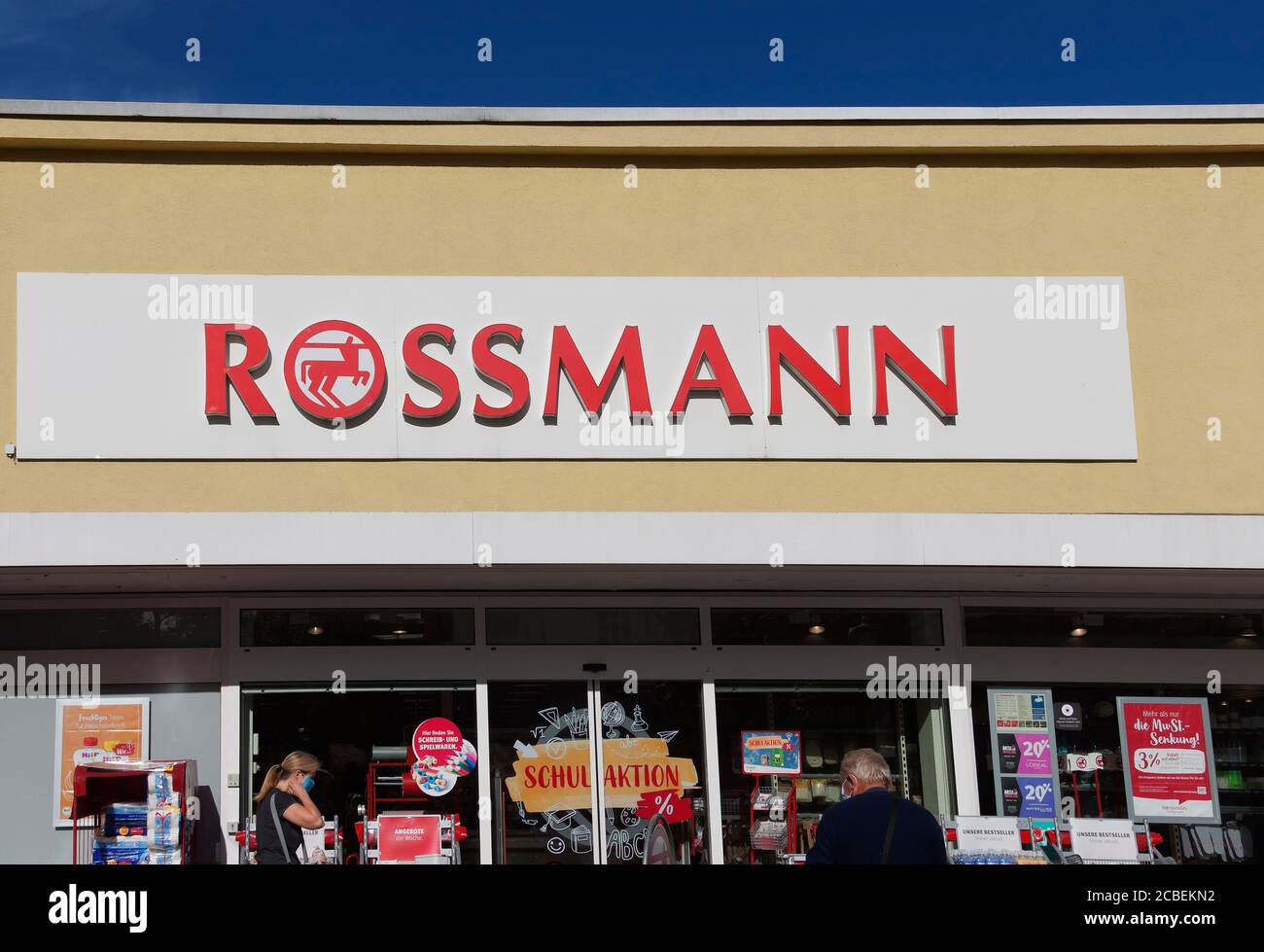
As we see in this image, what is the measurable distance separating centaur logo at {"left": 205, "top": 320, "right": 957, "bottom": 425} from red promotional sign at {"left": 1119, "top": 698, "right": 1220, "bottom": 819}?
2963mm

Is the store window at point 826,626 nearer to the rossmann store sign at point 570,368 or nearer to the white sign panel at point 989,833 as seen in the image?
the rossmann store sign at point 570,368

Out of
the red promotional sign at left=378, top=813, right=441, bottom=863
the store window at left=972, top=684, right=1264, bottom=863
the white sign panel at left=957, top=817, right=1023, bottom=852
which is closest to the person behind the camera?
the white sign panel at left=957, top=817, right=1023, bottom=852

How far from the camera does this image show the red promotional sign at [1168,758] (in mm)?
10688

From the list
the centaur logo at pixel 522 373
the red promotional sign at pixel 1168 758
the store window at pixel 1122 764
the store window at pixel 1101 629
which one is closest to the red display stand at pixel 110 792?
the centaur logo at pixel 522 373

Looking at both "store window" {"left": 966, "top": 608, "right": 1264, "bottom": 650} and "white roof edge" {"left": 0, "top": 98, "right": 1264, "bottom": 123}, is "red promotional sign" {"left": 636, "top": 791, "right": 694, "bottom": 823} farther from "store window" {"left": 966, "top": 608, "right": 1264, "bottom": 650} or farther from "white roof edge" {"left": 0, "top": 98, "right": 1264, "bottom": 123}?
"white roof edge" {"left": 0, "top": 98, "right": 1264, "bottom": 123}

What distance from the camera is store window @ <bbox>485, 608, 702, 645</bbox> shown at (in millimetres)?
10453

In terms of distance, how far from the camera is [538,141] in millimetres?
10547

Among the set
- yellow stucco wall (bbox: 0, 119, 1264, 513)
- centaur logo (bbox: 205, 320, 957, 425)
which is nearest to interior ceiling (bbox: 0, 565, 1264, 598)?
yellow stucco wall (bbox: 0, 119, 1264, 513)

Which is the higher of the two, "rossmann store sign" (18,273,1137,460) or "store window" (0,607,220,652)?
"rossmann store sign" (18,273,1137,460)

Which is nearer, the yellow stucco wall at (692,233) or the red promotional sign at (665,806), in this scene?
the yellow stucco wall at (692,233)

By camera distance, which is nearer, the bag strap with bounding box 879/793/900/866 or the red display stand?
the bag strap with bounding box 879/793/900/866

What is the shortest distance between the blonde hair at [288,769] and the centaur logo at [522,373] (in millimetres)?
2568
